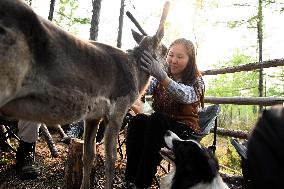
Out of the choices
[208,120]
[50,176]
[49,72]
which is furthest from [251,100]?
[49,72]

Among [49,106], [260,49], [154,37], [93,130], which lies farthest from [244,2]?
[49,106]

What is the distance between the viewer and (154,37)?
468 centimetres

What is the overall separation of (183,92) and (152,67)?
0.45 m

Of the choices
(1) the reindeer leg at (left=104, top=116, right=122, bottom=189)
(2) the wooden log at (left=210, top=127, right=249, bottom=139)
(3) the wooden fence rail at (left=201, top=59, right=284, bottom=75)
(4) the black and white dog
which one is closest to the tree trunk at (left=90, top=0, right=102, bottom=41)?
(3) the wooden fence rail at (left=201, top=59, right=284, bottom=75)

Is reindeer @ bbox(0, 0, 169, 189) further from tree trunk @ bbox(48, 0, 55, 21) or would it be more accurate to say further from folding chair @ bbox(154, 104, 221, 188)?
tree trunk @ bbox(48, 0, 55, 21)

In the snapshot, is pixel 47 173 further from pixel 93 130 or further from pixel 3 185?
pixel 93 130

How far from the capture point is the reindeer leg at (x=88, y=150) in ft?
13.5

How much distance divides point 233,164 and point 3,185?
14.6 ft

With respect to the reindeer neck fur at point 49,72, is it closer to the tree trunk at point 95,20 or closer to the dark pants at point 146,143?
the dark pants at point 146,143

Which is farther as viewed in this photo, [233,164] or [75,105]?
[233,164]

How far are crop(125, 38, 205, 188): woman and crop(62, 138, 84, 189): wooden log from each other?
667 millimetres

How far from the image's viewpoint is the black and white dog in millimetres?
2957

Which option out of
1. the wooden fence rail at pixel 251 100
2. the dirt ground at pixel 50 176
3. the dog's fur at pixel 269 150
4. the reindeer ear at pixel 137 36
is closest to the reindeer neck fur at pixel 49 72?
the reindeer ear at pixel 137 36

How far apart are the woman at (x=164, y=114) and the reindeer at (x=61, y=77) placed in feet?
0.84
